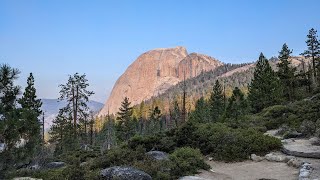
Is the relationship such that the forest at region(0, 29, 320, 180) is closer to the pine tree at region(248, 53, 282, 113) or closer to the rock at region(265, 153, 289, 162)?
the pine tree at region(248, 53, 282, 113)

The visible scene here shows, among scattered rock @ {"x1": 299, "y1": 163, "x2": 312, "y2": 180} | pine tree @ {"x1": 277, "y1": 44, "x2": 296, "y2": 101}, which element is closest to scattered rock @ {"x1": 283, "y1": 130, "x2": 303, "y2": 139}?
scattered rock @ {"x1": 299, "y1": 163, "x2": 312, "y2": 180}

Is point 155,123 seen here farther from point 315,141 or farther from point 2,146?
point 2,146

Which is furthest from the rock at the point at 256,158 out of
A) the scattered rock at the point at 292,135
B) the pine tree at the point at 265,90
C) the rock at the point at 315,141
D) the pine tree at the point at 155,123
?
the pine tree at the point at 155,123

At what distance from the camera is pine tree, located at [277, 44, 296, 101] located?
1845 inches

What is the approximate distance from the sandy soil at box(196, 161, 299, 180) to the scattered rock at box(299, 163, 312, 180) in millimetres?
310

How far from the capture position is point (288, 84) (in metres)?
47.9

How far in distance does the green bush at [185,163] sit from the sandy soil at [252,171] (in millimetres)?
433

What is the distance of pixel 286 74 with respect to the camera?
47375 millimetres

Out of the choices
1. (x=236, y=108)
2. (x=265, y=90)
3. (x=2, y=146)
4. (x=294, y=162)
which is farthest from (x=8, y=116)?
(x=265, y=90)

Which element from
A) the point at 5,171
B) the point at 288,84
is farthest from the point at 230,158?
the point at 288,84

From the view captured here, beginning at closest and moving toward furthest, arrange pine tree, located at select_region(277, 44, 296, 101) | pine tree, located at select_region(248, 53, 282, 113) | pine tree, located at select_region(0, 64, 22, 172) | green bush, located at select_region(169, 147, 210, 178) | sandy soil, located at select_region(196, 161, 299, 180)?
1. pine tree, located at select_region(0, 64, 22, 172)
2. sandy soil, located at select_region(196, 161, 299, 180)
3. green bush, located at select_region(169, 147, 210, 178)
4. pine tree, located at select_region(248, 53, 282, 113)
5. pine tree, located at select_region(277, 44, 296, 101)

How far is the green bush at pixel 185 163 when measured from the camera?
1277cm

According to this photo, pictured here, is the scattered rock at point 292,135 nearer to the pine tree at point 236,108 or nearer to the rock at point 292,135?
the rock at point 292,135

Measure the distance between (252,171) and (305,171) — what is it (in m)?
2.45
